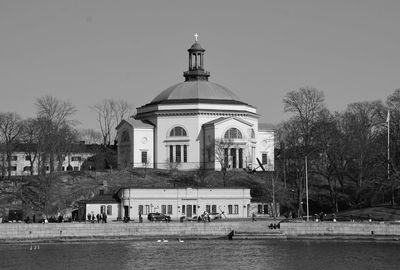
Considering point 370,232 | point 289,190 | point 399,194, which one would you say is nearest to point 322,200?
point 289,190

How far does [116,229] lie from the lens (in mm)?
81438

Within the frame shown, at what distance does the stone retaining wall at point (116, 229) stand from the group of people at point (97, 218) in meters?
3.75

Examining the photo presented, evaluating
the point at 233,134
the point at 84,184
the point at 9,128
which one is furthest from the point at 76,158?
the point at 84,184

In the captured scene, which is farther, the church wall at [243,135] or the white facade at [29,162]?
the white facade at [29,162]

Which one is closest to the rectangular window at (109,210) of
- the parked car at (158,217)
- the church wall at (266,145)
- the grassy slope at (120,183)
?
the parked car at (158,217)

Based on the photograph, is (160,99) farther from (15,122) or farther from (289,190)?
(289,190)

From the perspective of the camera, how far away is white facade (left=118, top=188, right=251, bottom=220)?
310 feet

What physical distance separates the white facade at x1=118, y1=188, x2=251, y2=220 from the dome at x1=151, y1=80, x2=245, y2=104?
29.2 m

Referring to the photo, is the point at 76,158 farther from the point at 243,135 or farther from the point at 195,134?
the point at 243,135

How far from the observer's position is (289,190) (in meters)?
108

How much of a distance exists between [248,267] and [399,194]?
1435 inches

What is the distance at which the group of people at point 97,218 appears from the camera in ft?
282

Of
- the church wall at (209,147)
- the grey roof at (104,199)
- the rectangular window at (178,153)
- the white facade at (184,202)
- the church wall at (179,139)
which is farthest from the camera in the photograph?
the rectangular window at (178,153)

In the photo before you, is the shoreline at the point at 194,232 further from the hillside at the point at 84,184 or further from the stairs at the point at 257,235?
the hillside at the point at 84,184
